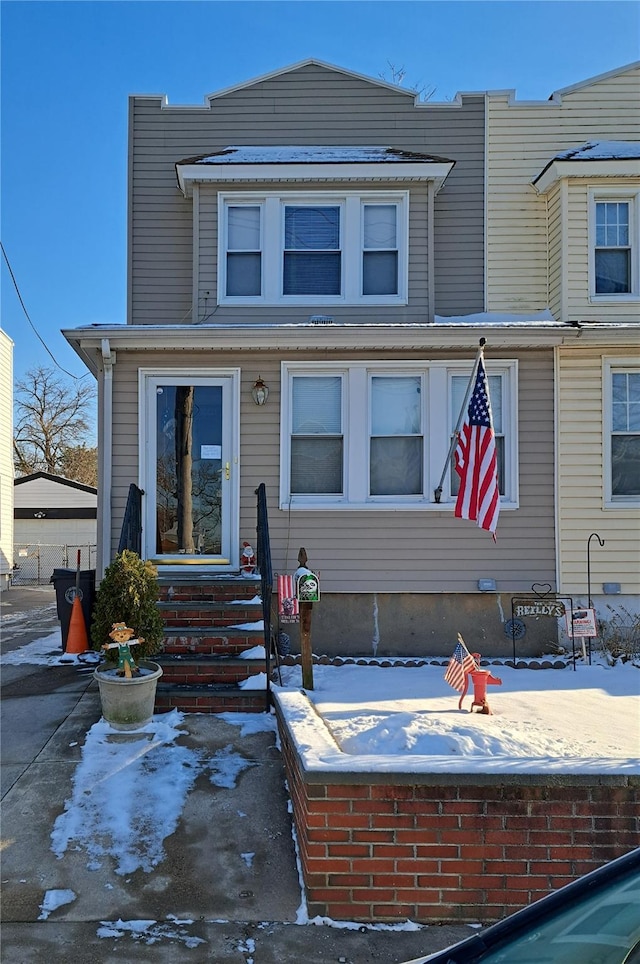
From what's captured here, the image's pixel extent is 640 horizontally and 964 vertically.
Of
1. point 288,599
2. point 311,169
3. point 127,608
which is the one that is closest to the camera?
point 127,608

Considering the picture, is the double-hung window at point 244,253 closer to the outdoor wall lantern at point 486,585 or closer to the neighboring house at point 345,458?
the neighboring house at point 345,458

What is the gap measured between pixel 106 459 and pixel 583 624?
17.5 feet

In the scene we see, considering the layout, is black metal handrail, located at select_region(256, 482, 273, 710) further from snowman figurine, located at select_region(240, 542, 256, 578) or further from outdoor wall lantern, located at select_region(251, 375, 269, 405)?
outdoor wall lantern, located at select_region(251, 375, 269, 405)

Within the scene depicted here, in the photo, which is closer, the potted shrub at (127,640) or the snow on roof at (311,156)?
the potted shrub at (127,640)

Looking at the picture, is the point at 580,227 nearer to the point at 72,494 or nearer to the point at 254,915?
the point at 254,915

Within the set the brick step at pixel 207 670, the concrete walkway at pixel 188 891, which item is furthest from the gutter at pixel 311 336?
the concrete walkway at pixel 188 891

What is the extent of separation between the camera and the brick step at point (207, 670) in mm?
5738

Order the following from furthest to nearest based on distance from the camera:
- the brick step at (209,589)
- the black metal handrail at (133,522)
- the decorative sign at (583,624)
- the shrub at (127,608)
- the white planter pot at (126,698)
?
the decorative sign at (583,624) → the brick step at (209,589) → the black metal handrail at (133,522) → the shrub at (127,608) → the white planter pot at (126,698)

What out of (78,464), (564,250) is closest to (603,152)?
(564,250)

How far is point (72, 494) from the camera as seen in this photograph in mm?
26031

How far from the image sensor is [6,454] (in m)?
18.0

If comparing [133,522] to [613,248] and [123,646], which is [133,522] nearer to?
[123,646]

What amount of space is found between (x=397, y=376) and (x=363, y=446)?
0.90m

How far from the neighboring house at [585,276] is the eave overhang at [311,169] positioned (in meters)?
1.34
